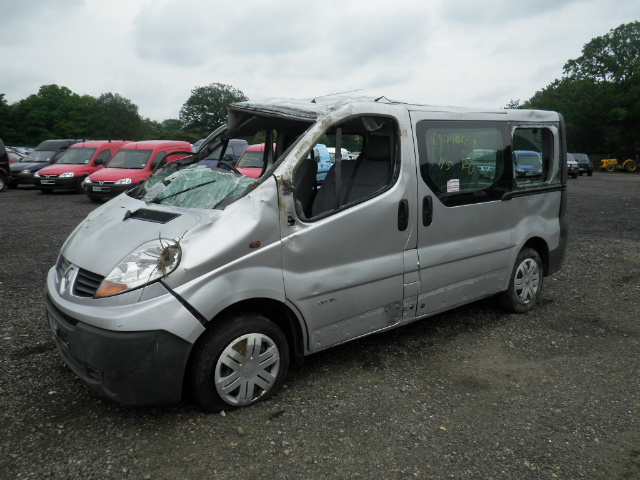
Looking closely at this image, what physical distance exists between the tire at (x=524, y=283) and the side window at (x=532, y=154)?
0.71 meters

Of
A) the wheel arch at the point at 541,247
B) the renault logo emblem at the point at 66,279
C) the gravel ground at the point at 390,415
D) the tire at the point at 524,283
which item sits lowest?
the gravel ground at the point at 390,415

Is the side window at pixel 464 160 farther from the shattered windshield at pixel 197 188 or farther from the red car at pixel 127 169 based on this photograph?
the red car at pixel 127 169

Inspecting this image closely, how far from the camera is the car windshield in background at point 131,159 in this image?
15102 mm

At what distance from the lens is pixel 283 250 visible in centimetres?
334

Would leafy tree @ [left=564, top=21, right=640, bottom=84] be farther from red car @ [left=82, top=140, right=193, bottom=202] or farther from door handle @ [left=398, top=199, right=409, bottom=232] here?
door handle @ [left=398, top=199, right=409, bottom=232]

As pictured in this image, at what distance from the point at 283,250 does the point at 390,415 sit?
48.7 inches

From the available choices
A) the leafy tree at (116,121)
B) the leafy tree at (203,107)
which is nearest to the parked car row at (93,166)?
the leafy tree at (116,121)

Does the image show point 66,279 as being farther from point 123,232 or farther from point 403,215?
point 403,215

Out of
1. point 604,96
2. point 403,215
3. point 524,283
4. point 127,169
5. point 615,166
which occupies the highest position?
point 604,96

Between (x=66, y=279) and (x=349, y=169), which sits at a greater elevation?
(x=349, y=169)

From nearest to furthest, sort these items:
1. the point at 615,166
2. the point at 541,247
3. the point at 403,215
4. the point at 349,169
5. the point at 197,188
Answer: the point at 197,188
the point at 403,215
the point at 349,169
the point at 541,247
the point at 615,166

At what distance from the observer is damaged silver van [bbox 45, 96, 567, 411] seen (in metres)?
2.99

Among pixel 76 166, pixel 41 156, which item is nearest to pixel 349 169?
pixel 76 166

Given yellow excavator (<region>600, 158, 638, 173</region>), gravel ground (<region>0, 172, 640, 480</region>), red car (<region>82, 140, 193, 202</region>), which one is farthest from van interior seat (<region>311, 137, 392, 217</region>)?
yellow excavator (<region>600, 158, 638, 173</region>)
